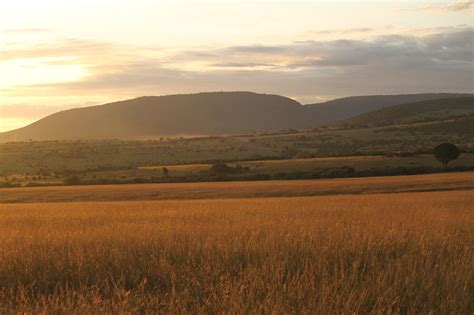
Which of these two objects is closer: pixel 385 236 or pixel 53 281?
pixel 53 281

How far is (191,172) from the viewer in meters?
75.8

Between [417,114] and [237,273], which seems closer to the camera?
[237,273]

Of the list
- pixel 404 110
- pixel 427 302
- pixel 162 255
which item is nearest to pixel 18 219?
pixel 162 255

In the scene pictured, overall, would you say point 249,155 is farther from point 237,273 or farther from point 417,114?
point 237,273

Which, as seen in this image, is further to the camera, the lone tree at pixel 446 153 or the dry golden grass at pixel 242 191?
the lone tree at pixel 446 153

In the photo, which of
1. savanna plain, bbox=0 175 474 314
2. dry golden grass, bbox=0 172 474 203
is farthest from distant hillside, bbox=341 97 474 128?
savanna plain, bbox=0 175 474 314

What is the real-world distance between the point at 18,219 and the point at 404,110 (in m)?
186

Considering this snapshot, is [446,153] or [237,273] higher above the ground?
[237,273]

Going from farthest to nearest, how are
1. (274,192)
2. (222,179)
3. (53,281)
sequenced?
1. (222,179)
2. (274,192)
3. (53,281)

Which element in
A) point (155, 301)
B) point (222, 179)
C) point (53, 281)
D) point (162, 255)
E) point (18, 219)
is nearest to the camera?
point (155, 301)

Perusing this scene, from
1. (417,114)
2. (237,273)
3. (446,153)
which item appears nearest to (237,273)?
(237,273)

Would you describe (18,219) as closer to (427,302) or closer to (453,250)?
(453,250)

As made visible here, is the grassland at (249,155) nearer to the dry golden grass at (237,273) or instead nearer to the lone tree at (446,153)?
the lone tree at (446,153)

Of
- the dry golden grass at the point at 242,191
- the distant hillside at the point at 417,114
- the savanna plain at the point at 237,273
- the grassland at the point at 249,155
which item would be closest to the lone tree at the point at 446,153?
the grassland at the point at 249,155
